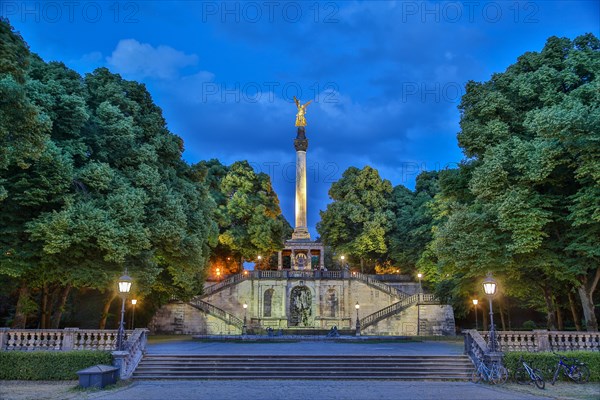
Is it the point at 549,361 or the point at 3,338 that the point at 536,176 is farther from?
the point at 3,338

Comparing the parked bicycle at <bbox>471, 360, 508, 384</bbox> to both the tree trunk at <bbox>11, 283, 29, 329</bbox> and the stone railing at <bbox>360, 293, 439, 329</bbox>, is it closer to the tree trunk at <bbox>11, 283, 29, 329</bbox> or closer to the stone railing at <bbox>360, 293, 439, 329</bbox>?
the tree trunk at <bbox>11, 283, 29, 329</bbox>

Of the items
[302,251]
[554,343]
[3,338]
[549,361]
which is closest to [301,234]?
[302,251]

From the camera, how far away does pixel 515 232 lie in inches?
822

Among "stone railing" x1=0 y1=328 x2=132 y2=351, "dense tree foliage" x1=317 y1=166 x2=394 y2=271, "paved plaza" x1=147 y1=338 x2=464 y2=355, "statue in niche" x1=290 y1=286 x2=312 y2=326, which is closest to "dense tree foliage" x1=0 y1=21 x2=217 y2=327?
"stone railing" x1=0 y1=328 x2=132 y2=351

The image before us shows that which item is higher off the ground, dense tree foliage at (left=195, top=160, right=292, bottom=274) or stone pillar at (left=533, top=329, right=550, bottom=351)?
dense tree foliage at (left=195, top=160, right=292, bottom=274)

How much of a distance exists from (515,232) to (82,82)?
21202 mm

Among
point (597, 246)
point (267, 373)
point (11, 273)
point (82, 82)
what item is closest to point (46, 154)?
point (11, 273)

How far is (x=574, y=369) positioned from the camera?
1731cm

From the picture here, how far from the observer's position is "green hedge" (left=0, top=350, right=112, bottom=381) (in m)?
17.6

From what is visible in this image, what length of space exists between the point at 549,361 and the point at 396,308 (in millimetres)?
24650

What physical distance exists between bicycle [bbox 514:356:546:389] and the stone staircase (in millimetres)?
1775

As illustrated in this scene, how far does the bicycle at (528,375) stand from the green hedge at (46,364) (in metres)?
14.2

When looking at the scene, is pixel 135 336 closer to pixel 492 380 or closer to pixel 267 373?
pixel 267 373

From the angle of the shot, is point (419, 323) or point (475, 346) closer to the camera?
point (475, 346)
